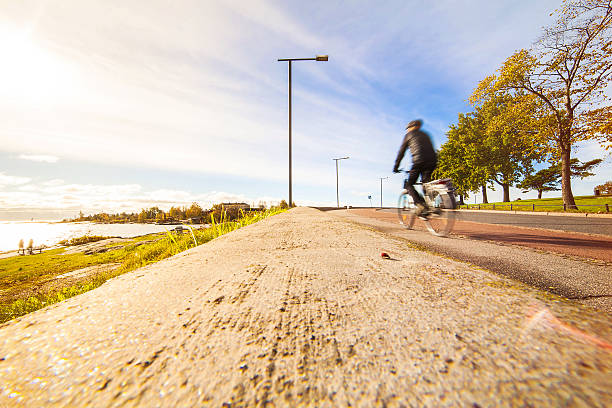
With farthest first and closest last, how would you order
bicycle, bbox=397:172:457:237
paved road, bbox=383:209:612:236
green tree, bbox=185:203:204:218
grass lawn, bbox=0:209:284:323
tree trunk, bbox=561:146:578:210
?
tree trunk, bbox=561:146:578:210
green tree, bbox=185:203:204:218
paved road, bbox=383:209:612:236
bicycle, bbox=397:172:457:237
grass lawn, bbox=0:209:284:323

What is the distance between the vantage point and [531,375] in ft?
1.83

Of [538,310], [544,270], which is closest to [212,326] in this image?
[538,310]

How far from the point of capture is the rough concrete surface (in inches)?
20.5

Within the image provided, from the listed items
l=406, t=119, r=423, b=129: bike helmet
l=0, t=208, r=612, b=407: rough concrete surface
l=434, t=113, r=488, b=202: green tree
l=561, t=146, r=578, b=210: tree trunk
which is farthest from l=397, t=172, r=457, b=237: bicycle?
l=434, t=113, r=488, b=202: green tree

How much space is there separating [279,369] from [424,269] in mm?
1143

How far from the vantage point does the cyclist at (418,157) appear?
503 cm

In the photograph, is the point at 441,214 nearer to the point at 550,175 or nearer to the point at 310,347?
the point at 310,347

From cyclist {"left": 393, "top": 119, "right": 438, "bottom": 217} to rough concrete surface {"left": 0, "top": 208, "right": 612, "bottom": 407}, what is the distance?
433cm

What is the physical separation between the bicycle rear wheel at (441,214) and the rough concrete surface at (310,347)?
13.4 feet

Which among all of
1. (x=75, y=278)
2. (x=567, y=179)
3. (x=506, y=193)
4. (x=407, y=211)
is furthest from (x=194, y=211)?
(x=506, y=193)

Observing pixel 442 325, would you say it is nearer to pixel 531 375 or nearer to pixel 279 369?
pixel 531 375

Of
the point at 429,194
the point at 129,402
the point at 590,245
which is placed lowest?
the point at 590,245

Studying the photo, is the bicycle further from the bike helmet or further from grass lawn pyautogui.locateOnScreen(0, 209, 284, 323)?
grass lawn pyautogui.locateOnScreen(0, 209, 284, 323)

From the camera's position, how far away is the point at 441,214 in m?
5.17
